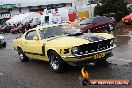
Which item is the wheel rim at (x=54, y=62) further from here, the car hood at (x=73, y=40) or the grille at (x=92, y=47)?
the grille at (x=92, y=47)

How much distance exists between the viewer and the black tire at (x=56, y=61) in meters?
9.57

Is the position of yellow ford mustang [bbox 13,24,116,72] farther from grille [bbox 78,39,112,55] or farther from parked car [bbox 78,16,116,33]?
parked car [bbox 78,16,116,33]

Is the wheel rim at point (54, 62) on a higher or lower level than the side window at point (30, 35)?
lower

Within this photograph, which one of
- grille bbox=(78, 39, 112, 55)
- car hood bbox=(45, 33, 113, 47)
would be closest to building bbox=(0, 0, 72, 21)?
car hood bbox=(45, 33, 113, 47)

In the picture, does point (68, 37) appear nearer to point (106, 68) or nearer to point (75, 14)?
point (106, 68)

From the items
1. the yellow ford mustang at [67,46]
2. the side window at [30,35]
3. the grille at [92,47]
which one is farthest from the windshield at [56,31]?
the grille at [92,47]

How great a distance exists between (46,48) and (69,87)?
Result: 2.34 m

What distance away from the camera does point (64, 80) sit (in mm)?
8922

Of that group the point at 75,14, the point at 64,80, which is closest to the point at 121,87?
the point at 64,80

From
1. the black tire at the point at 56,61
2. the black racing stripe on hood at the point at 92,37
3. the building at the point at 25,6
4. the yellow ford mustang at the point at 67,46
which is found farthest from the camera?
the building at the point at 25,6

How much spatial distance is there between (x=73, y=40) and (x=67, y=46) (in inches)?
12.2

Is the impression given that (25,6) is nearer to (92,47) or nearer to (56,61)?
(56,61)

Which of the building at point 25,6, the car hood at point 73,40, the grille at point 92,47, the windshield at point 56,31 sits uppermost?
the windshield at point 56,31

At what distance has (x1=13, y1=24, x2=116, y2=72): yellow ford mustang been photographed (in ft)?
30.1
